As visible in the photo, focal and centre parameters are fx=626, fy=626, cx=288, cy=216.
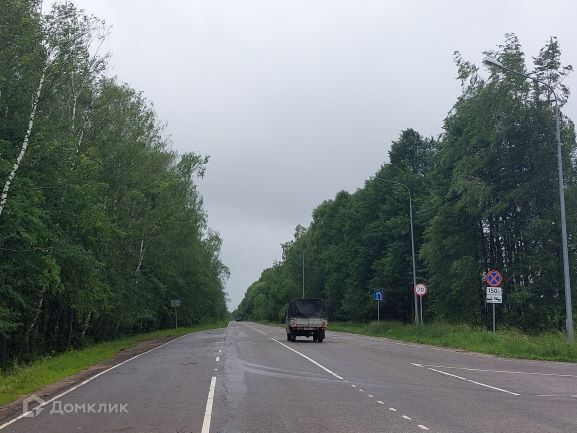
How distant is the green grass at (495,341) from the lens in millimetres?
25594

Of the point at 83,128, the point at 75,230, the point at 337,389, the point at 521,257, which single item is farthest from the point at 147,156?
the point at 337,389

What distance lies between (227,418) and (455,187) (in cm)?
3403

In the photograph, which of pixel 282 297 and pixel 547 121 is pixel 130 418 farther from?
pixel 282 297

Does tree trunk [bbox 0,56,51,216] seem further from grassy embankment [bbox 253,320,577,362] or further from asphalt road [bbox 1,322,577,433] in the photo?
grassy embankment [bbox 253,320,577,362]

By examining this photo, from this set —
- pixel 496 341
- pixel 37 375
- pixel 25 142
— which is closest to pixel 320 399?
pixel 37 375

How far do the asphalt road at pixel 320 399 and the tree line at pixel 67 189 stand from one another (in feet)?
19.0

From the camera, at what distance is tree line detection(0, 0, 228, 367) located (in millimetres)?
22172

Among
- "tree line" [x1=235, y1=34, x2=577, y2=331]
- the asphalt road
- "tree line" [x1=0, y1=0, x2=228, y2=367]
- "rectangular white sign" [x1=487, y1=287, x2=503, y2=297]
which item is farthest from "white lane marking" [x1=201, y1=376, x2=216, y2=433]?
"tree line" [x1=235, y1=34, x2=577, y2=331]

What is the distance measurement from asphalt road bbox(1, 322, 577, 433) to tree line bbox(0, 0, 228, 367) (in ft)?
19.0

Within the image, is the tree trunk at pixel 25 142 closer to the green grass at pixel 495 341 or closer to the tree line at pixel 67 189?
the tree line at pixel 67 189

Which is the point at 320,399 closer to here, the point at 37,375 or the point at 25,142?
the point at 37,375

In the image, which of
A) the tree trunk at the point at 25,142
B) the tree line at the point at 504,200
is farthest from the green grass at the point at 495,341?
the tree trunk at the point at 25,142

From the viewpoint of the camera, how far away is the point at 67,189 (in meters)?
24.7

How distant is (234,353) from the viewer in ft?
95.2
